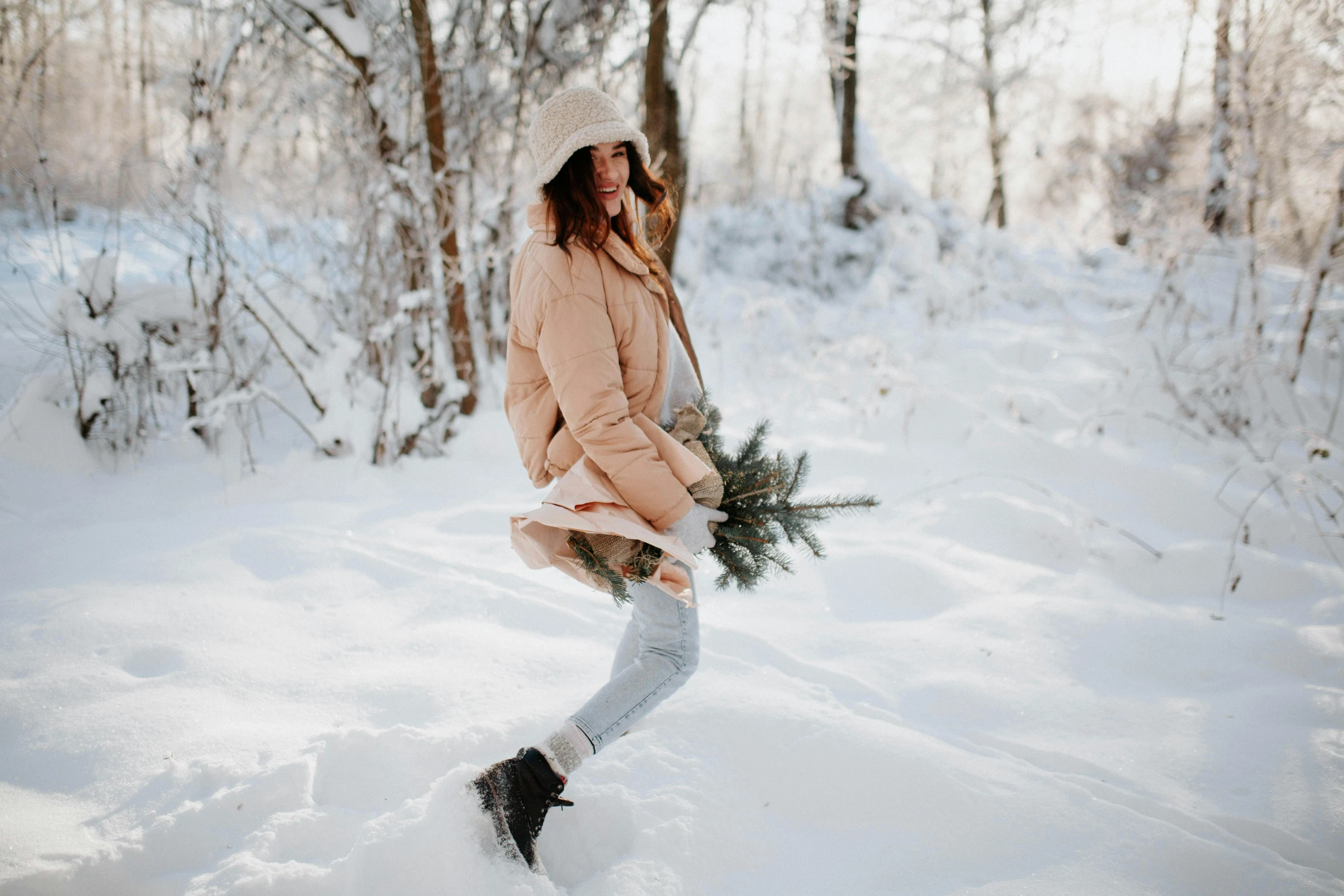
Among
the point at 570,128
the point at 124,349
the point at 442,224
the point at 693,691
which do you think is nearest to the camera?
the point at 570,128

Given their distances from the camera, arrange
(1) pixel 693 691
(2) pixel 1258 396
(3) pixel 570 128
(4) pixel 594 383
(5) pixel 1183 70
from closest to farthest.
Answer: (4) pixel 594 383, (3) pixel 570 128, (1) pixel 693 691, (2) pixel 1258 396, (5) pixel 1183 70

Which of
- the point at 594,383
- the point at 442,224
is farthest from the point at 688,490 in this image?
the point at 442,224

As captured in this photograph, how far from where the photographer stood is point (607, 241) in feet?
4.99

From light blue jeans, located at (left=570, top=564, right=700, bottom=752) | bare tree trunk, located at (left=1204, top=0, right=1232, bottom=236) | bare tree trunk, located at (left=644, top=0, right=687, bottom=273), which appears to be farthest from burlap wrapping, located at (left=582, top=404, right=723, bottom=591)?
bare tree trunk, located at (left=1204, top=0, right=1232, bottom=236)

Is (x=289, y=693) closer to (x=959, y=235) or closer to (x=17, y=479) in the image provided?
(x=17, y=479)

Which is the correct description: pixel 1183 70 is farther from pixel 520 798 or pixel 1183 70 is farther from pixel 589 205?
Answer: pixel 520 798

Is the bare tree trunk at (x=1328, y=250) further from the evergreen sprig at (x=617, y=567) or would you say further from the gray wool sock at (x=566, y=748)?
the gray wool sock at (x=566, y=748)

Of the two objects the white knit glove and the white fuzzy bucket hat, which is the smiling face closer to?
the white fuzzy bucket hat

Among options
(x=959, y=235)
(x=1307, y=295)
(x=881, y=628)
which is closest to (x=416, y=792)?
(x=881, y=628)

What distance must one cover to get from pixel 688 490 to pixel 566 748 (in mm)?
607

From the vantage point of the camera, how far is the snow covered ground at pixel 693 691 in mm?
1549

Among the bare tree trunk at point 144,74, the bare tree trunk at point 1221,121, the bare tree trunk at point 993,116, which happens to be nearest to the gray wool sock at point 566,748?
the bare tree trunk at point 144,74

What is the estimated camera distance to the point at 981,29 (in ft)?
44.7

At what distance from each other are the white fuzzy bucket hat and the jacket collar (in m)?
0.06
